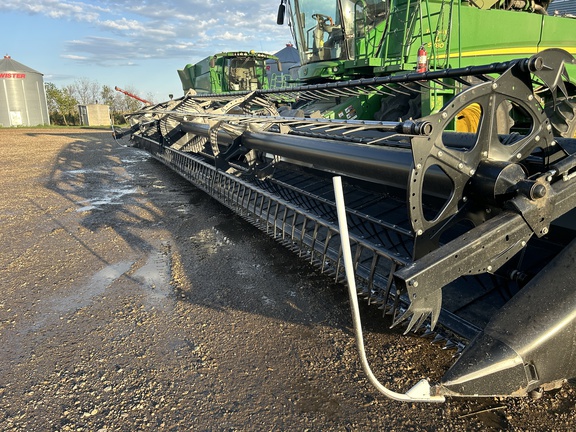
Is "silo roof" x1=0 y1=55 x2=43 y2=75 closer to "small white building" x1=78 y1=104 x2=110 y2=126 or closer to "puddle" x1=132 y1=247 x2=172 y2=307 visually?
"small white building" x1=78 y1=104 x2=110 y2=126

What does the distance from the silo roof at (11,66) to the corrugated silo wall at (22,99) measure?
333mm

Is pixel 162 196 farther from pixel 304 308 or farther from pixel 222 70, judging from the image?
pixel 222 70

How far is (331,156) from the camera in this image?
9.48 ft

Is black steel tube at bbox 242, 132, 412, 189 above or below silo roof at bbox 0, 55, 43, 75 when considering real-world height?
below

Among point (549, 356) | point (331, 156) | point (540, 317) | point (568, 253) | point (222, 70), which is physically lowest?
point (549, 356)

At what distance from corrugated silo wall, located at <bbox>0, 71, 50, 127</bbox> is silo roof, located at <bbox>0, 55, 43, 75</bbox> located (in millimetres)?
333

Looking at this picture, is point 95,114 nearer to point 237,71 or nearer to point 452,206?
point 237,71

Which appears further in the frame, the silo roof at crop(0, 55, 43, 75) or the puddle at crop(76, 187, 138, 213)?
the silo roof at crop(0, 55, 43, 75)

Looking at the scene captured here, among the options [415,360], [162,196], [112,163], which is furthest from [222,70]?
[415,360]

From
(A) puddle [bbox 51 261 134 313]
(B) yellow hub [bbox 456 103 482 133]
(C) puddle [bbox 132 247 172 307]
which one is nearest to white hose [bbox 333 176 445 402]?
(C) puddle [bbox 132 247 172 307]

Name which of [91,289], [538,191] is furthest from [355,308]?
[91,289]

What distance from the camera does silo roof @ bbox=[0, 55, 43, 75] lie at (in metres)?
30.1

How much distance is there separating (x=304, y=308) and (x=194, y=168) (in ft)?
11.9

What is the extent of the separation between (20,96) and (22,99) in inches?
9.0
